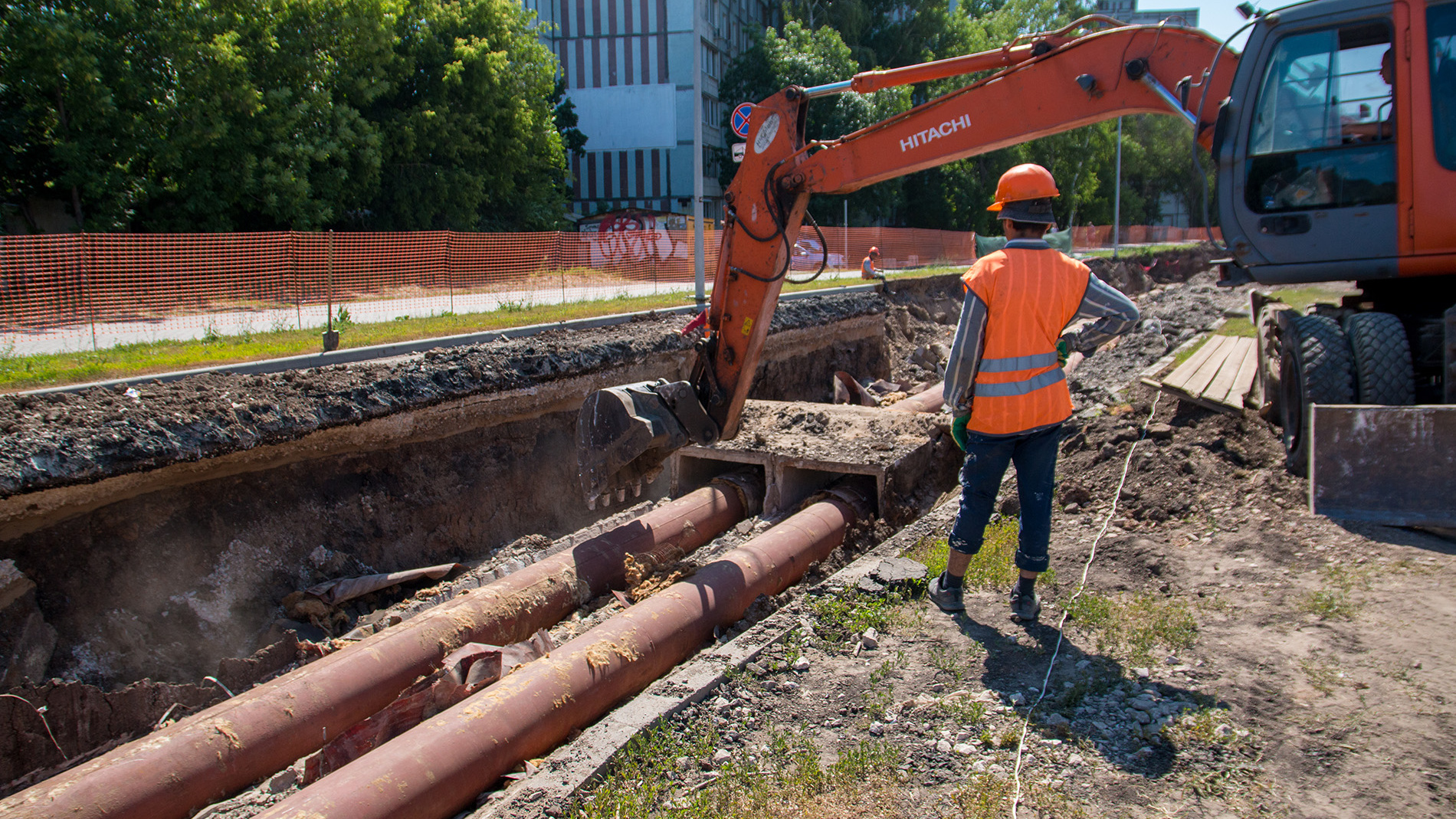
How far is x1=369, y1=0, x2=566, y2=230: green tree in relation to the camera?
23.3 meters

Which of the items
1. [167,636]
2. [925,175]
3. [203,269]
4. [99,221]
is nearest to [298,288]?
[203,269]

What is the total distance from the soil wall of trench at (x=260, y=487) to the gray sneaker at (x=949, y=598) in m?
4.17

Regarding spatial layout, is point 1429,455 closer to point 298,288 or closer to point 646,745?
point 646,745

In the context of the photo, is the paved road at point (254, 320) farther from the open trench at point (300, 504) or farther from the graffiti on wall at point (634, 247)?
the open trench at point (300, 504)

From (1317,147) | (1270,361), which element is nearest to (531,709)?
(1317,147)

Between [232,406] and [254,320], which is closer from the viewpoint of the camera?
[232,406]

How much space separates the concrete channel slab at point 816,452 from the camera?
22.4 feet

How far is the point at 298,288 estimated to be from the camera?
42.2ft

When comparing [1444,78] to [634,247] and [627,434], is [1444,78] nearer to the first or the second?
[627,434]

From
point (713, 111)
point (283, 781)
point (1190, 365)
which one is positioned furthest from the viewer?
Answer: point (713, 111)

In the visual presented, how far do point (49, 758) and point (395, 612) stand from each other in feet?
6.27

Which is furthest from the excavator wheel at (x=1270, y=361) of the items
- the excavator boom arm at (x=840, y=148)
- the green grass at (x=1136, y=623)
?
the green grass at (x=1136, y=623)

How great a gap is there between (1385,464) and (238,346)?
9.13m

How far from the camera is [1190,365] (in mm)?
7797
